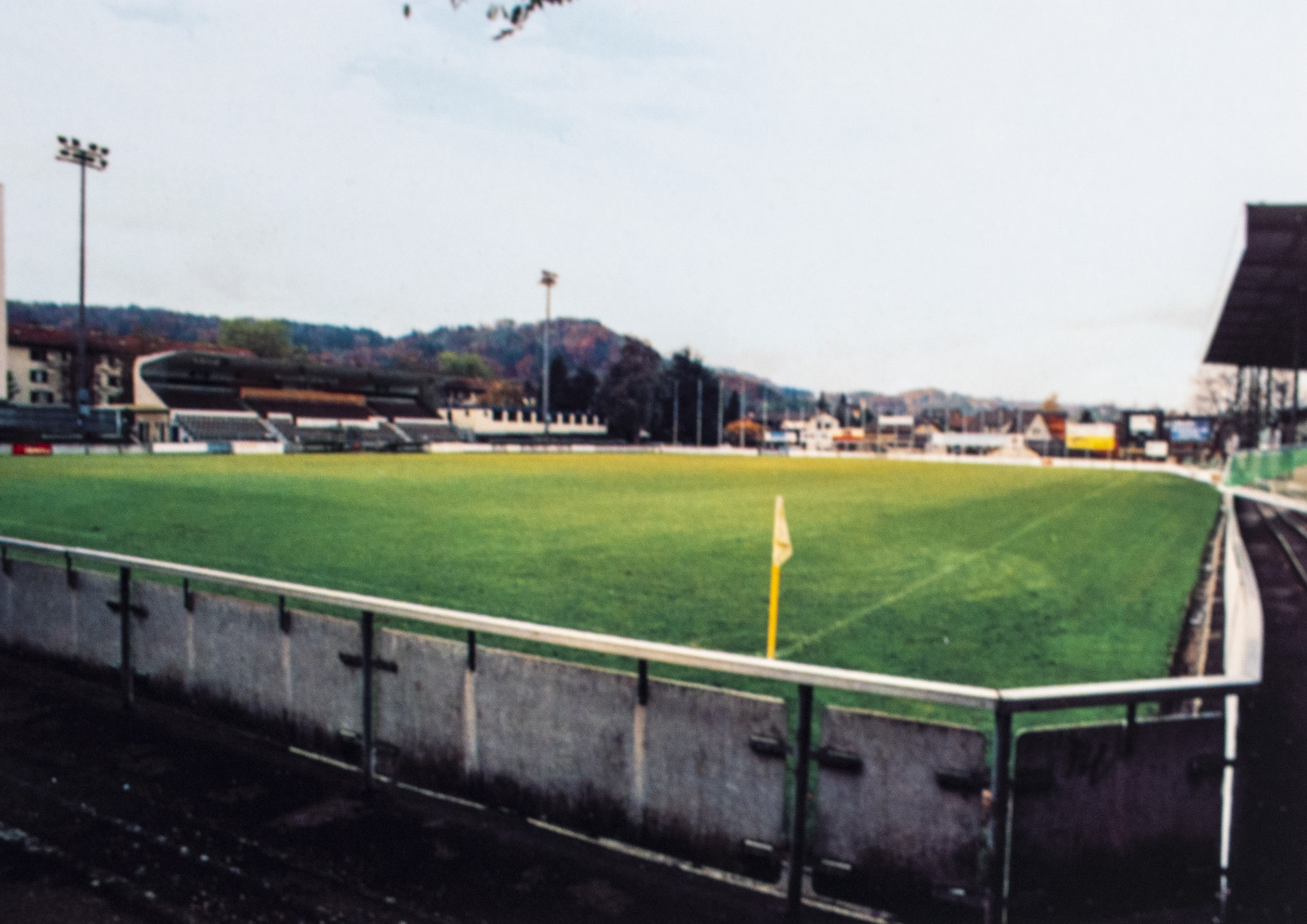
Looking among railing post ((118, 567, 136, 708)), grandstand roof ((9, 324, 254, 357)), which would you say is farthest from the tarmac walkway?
grandstand roof ((9, 324, 254, 357))

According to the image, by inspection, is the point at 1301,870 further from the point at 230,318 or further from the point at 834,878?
the point at 230,318

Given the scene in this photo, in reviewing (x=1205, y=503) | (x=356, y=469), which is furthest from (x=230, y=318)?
(x=1205, y=503)

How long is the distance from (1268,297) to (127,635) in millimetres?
33496

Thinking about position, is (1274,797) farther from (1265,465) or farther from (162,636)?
(1265,465)

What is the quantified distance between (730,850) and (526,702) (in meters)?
1.23

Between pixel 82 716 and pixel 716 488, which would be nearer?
pixel 82 716

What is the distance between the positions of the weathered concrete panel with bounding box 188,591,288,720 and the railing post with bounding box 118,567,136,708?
446mm

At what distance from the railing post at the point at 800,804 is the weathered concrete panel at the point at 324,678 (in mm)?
2583

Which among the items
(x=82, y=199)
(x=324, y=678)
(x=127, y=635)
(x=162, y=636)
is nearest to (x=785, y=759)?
(x=324, y=678)

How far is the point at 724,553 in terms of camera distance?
46.5 feet

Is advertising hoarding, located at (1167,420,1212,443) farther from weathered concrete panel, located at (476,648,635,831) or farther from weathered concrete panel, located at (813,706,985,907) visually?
weathered concrete panel, located at (476,648,635,831)

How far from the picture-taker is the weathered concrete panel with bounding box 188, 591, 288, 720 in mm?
5078

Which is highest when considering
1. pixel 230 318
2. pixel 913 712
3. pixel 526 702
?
pixel 230 318

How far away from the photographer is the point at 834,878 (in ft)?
11.3
